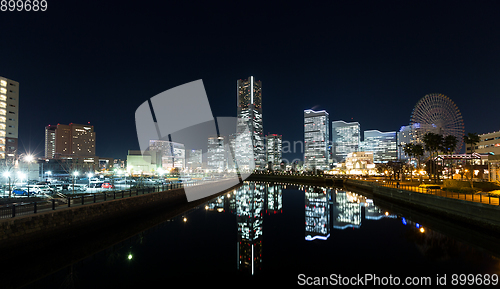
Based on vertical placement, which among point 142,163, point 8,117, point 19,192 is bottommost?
point 19,192

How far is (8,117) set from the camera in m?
71.6

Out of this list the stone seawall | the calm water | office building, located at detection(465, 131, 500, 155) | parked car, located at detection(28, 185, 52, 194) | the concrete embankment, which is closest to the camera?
the calm water

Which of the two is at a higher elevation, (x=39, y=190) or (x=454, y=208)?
(x=39, y=190)

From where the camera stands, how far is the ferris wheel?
181 ft

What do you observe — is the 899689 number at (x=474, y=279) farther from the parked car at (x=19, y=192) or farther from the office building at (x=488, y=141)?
the office building at (x=488, y=141)

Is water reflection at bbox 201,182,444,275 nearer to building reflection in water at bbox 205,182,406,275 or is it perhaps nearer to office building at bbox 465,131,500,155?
building reflection in water at bbox 205,182,406,275

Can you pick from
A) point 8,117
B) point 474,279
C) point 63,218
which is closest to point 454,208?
point 474,279

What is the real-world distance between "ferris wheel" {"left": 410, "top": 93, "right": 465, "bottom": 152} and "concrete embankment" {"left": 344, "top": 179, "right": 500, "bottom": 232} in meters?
27.0

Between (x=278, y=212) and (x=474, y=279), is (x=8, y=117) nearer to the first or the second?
(x=278, y=212)

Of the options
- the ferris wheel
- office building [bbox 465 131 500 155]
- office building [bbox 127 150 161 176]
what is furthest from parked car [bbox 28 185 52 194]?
office building [bbox 465 131 500 155]

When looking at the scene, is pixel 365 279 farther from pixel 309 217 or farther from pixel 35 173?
pixel 35 173

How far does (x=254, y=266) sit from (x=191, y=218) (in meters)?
16.3

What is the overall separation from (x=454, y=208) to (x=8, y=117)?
9823 cm

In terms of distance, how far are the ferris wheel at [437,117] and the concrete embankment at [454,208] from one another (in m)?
27.0
